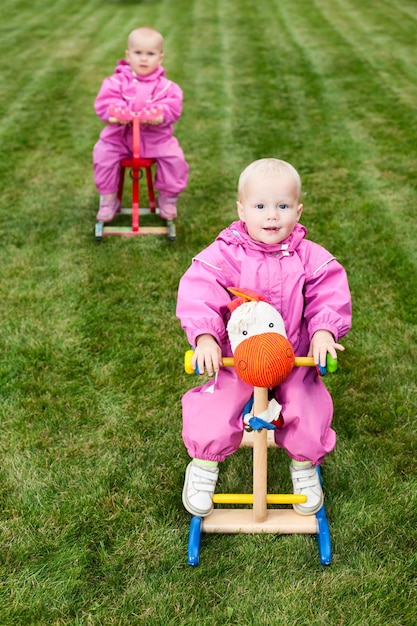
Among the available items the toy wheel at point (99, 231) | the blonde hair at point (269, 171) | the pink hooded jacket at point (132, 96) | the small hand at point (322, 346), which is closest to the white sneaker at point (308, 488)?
the small hand at point (322, 346)

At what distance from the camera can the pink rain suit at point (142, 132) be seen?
511 centimetres

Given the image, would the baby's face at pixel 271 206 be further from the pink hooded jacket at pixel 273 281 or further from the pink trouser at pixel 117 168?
the pink trouser at pixel 117 168

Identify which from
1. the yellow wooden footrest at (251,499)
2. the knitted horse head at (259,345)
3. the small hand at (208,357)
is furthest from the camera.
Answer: the yellow wooden footrest at (251,499)

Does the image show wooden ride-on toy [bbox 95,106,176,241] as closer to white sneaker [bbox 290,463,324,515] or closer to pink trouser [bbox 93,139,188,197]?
pink trouser [bbox 93,139,188,197]

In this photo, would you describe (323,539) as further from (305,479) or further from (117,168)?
(117,168)

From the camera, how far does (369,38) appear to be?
12523mm

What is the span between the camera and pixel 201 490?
107 inches

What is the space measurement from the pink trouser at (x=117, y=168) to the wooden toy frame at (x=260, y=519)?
3.15m

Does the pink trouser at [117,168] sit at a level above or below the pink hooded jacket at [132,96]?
below

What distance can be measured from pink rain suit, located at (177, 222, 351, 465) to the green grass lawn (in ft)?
1.32

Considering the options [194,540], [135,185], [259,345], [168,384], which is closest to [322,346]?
[259,345]

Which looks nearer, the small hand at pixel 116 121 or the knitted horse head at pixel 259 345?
the knitted horse head at pixel 259 345

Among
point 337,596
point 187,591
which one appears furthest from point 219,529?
point 337,596

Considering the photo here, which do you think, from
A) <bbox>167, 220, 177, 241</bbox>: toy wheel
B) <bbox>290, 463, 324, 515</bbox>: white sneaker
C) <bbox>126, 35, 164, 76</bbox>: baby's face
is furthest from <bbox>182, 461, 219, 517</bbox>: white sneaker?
<bbox>126, 35, 164, 76</bbox>: baby's face
